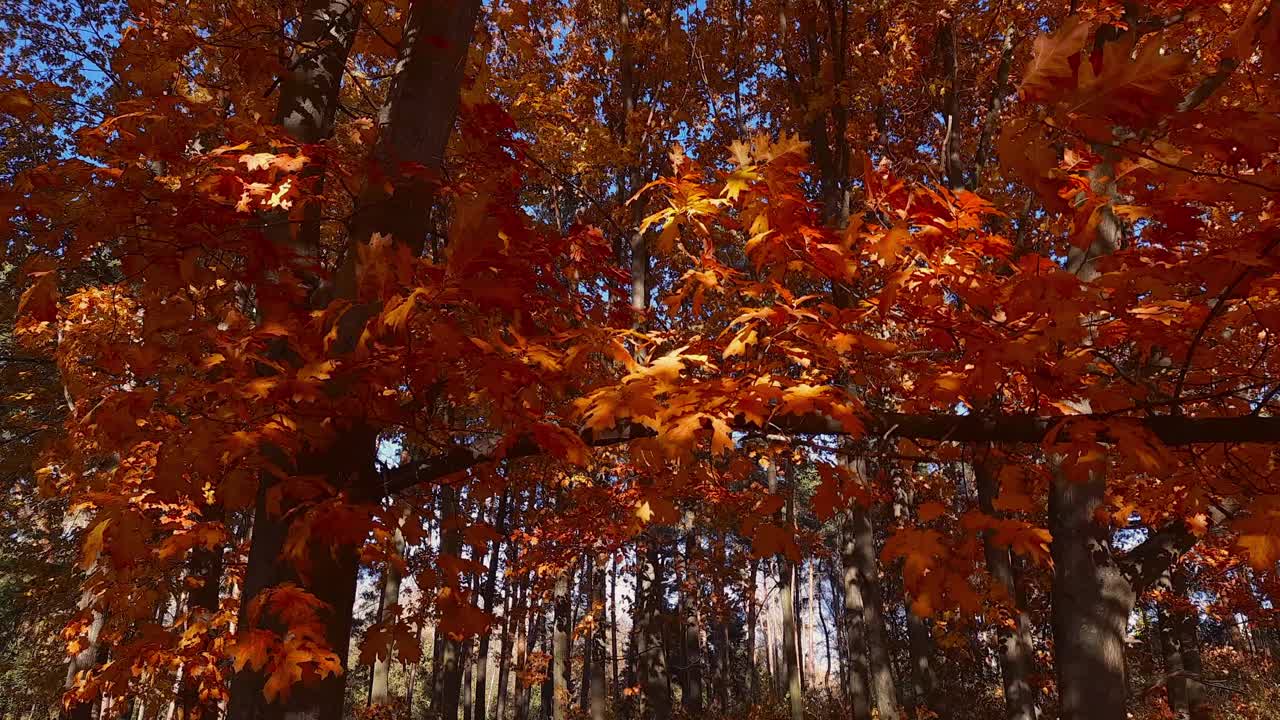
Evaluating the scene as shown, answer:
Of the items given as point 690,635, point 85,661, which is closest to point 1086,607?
point 85,661

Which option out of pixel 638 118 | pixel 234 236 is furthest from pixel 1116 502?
pixel 638 118

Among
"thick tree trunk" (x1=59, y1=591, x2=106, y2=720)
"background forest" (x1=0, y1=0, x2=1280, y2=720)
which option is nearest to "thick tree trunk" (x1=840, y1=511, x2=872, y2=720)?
"background forest" (x1=0, y1=0, x2=1280, y2=720)

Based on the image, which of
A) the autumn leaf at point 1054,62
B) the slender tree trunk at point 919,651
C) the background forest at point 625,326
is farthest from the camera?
the slender tree trunk at point 919,651

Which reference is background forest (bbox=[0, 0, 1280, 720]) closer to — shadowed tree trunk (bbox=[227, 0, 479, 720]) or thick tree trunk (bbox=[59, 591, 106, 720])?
shadowed tree trunk (bbox=[227, 0, 479, 720])

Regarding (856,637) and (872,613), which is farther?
(856,637)

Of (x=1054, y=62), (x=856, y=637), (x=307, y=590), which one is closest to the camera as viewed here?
(x=1054, y=62)

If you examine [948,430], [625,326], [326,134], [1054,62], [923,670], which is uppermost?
[326,134]

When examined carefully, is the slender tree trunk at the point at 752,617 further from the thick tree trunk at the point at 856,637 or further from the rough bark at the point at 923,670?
the rough bark at the point at 923,670

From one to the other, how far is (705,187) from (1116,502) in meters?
4.30

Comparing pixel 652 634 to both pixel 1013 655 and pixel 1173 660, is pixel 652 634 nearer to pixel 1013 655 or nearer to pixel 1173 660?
pixel 1013 655

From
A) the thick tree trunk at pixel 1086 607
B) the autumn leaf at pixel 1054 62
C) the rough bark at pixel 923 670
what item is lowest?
the rough bark at pixel 923 670

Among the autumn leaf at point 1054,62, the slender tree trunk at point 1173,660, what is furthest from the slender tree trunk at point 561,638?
the autumn leaf at point 1054,62

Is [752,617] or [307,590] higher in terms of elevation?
[307,590]

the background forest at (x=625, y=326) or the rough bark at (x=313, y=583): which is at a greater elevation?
the background forest at (x=625, y=326)
